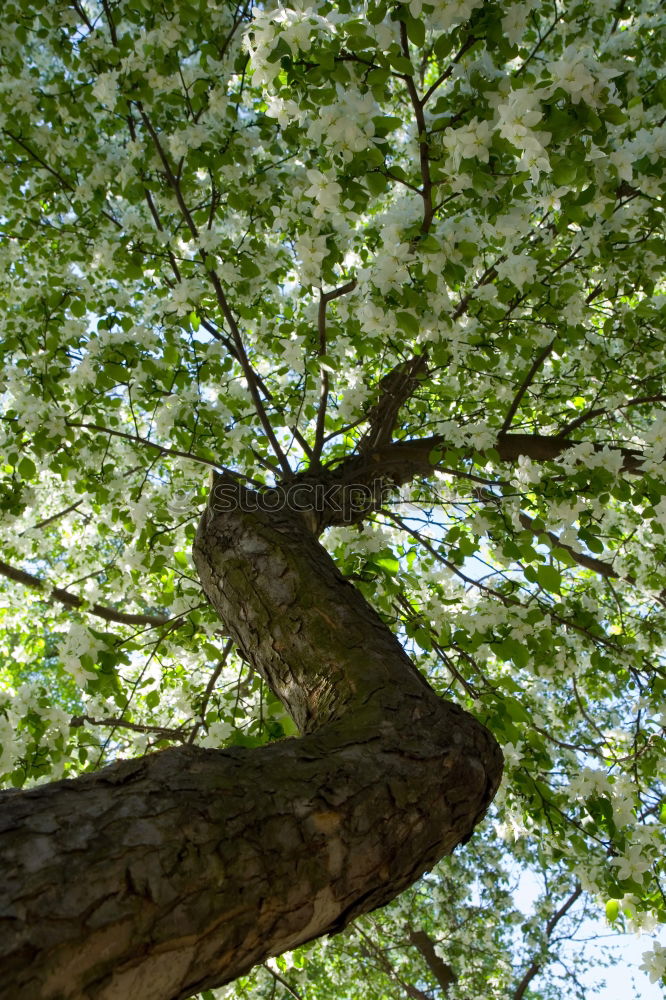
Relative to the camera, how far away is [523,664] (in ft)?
8.83

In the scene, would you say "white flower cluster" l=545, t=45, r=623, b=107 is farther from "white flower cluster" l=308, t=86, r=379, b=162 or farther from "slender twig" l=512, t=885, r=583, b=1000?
"slender twig" l=512, t=885, r=583, b=1000

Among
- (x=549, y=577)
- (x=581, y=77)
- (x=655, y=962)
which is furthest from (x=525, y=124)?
(x=655, y=962)

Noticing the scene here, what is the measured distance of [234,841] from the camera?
1.04 meters

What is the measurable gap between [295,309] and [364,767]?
3475 millimetres

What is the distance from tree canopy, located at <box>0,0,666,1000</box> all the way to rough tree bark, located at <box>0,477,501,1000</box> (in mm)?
928

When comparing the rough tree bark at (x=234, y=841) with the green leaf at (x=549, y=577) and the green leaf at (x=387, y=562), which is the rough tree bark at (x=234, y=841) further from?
the green leaf at (x=387, y=562)

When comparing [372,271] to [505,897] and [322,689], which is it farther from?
[505,897]

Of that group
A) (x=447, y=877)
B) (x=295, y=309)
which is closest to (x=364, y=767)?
(x=295, y=309)

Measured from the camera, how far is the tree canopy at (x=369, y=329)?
1982 mm

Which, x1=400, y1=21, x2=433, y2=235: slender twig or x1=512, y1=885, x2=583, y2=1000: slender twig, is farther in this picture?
x1=512, y1=885, x2=583, y2=1000: slender twig

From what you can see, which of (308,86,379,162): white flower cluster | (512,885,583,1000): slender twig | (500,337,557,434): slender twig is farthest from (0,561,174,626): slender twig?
(512,885,583,1000): slender twig

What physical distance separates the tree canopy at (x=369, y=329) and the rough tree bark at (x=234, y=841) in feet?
3.05

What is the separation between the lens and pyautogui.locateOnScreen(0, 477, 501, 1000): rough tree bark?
85 cm

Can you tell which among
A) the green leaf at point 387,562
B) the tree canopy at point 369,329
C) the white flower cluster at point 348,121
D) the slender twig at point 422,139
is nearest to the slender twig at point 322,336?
the tree canopy at point 369,329
